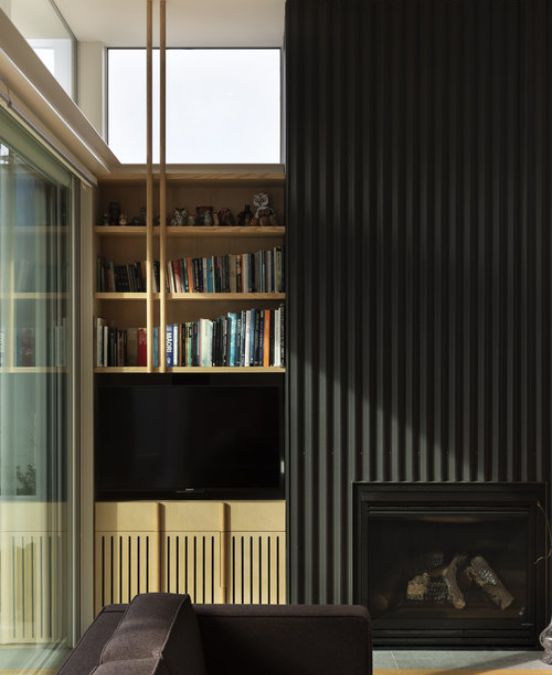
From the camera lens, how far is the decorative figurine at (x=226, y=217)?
158 inches

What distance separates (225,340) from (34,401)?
3.47 ft

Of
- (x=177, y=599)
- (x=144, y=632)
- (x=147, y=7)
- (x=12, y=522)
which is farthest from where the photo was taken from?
(x=147, y=7)

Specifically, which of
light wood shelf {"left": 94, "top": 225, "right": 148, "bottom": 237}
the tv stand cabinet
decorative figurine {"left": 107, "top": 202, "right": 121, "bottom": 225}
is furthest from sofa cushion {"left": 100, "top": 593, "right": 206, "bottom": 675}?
decorative figurine {"left": 107, "top": 202, "right": 121, "bottom": 225}

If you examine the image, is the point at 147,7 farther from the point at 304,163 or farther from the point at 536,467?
the point at 536,467

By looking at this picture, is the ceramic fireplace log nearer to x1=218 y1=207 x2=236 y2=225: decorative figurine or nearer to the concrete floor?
the concrete floor

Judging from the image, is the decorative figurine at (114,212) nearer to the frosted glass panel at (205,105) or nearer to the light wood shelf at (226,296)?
the frosted glass panel at (205,105)

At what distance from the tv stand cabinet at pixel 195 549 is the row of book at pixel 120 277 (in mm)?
1030

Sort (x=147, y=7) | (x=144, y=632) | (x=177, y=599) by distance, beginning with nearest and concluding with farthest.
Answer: (x=144, y=632) < (x=177, y=599) < (x=147, y=7)

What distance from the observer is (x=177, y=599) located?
91.4 inches

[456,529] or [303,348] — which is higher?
[303,348]

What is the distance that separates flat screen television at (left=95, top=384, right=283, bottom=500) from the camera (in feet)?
13.0

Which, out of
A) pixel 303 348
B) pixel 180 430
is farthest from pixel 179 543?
pixel 303 348

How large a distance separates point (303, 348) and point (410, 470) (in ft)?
2.49

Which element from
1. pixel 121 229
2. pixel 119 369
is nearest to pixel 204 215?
Answer: pixel 121 229
